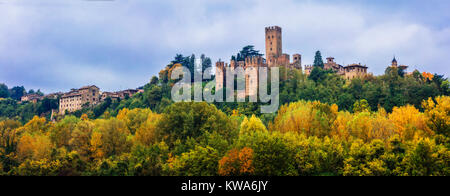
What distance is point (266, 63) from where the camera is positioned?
102 meters

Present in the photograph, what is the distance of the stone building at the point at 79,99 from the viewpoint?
4432 inches

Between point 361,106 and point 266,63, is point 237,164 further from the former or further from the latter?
point 266,63

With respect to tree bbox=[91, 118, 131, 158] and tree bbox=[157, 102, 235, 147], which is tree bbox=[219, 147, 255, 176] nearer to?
tree bbox=[157, 102, 235, 147]

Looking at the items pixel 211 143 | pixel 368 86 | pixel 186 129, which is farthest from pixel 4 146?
pixel 368 86

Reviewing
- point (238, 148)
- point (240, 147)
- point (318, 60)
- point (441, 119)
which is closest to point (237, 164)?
point (238, 148)

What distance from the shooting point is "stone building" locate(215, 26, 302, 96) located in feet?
303

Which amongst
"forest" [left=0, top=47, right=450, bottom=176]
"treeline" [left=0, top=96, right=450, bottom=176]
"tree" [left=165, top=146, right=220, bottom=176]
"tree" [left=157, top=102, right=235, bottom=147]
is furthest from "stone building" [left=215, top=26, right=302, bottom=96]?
"tree" [left=165, top=146, right=220, bottom=176]

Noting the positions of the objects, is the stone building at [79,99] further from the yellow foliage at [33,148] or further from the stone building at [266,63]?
the yellow foliage at [33,148]

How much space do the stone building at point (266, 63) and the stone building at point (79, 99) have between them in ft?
117

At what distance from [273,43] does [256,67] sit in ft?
49.0

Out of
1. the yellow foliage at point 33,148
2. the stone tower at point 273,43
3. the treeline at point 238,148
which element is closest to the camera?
the treeline at point 238,148

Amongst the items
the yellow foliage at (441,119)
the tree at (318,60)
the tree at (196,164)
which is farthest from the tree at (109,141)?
the tree at (318,60)
